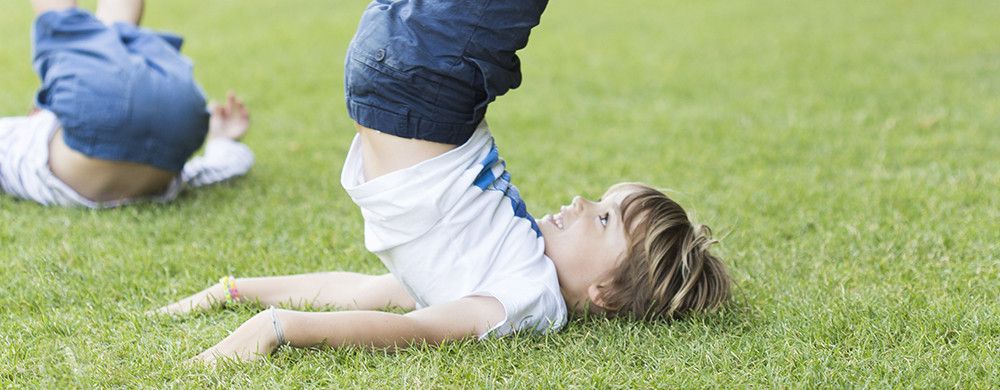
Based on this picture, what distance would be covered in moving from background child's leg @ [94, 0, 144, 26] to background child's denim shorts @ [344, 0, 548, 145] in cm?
178

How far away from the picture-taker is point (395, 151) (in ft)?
8.75

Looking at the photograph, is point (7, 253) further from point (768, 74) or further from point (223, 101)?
point (768, 74)

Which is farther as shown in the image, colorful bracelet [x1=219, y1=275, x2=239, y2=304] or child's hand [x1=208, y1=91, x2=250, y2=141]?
child's hand [x1=208, y1=91, x2=250, y2=141]

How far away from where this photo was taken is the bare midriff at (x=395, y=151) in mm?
2658

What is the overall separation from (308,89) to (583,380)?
446 centimetres

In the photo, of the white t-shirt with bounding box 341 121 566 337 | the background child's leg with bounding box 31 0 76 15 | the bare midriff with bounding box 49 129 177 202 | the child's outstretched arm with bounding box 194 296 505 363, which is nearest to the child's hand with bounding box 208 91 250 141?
the bare midriff with bounding box 49 129 177 202

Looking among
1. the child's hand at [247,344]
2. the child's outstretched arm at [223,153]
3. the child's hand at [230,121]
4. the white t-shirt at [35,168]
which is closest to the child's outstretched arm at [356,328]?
the child's hand at [247,344]

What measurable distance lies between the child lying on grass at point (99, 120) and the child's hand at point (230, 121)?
2.00 ft

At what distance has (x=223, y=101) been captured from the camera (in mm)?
6156

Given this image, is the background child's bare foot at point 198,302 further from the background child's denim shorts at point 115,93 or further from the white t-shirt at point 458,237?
the background child's denim shorts at point 115,93

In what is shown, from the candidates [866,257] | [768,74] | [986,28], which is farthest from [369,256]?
[986,28]

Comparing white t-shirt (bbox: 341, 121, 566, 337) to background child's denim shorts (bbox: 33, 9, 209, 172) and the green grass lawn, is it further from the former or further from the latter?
background child's denim shorts (bbox: 33, 9, 209, 172)

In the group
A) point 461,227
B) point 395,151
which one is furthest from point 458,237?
point 395,151

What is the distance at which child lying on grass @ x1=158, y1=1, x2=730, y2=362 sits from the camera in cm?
255
